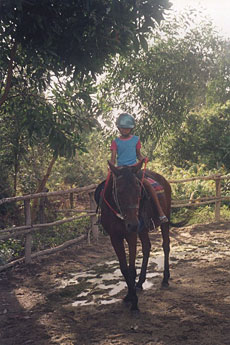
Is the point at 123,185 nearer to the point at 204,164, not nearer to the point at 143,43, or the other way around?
the point at 143,43

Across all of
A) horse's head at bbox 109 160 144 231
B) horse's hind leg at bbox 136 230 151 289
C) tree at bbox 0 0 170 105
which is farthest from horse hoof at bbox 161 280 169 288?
tree at bbox 0 0 170 105

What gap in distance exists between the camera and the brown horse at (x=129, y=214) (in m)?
4.83

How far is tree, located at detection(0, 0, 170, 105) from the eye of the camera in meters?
6.38

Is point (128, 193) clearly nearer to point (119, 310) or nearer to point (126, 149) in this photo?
point (126, 149)

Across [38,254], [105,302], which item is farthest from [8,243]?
[105,302]

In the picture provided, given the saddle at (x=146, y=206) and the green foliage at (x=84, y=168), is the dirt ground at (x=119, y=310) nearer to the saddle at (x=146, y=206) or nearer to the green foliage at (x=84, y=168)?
the saddle at (x=146, y=206)

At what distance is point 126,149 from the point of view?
5512 millimetres

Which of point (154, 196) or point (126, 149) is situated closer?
point (126, 149)

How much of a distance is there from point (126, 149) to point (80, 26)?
2.43m

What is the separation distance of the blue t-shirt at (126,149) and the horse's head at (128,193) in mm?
592

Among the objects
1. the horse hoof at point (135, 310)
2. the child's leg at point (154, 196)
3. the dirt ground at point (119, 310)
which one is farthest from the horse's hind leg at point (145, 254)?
the horse hoof at point (135, 310)

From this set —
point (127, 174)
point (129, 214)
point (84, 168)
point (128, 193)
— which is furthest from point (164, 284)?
point (84, 168)

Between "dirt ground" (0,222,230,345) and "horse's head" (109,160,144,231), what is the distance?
3.72ft

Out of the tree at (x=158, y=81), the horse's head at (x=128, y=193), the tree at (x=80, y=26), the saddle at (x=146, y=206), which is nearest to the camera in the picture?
the horse's head at (x=128, y=193)
